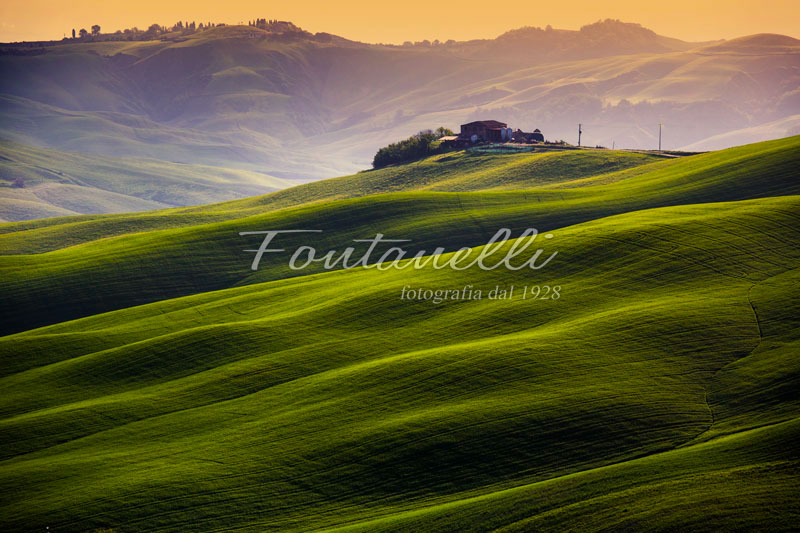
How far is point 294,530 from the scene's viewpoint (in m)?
23.9

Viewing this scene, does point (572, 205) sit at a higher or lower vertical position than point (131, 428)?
higher

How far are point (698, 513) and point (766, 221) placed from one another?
109 feet

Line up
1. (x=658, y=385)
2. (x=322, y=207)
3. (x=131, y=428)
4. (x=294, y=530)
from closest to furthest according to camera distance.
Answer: (x=294, y=530), (x=658, y=385), (x=131, y=428), (x=322, y=207)

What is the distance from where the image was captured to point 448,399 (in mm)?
29922

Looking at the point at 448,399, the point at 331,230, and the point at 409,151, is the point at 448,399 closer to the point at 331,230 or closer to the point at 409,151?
the point at 331,230

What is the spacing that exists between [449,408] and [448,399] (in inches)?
37.7

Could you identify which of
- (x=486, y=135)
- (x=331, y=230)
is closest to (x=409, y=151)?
(x=486, y=135)

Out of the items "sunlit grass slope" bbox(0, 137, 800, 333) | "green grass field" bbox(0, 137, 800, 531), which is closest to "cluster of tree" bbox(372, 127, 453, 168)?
"sunlit grass slope" bbox(0, 137, 800, 333)

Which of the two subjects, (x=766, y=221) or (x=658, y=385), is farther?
(x=766, y=221)

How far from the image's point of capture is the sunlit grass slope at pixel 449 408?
23.3m

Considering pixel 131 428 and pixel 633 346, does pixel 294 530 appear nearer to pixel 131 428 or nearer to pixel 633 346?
pixel 131 428

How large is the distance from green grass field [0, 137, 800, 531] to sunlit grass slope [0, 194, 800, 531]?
0.34ft

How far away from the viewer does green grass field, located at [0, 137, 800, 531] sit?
23.4 m

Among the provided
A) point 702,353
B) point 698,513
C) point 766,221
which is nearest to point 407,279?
point 702,353
